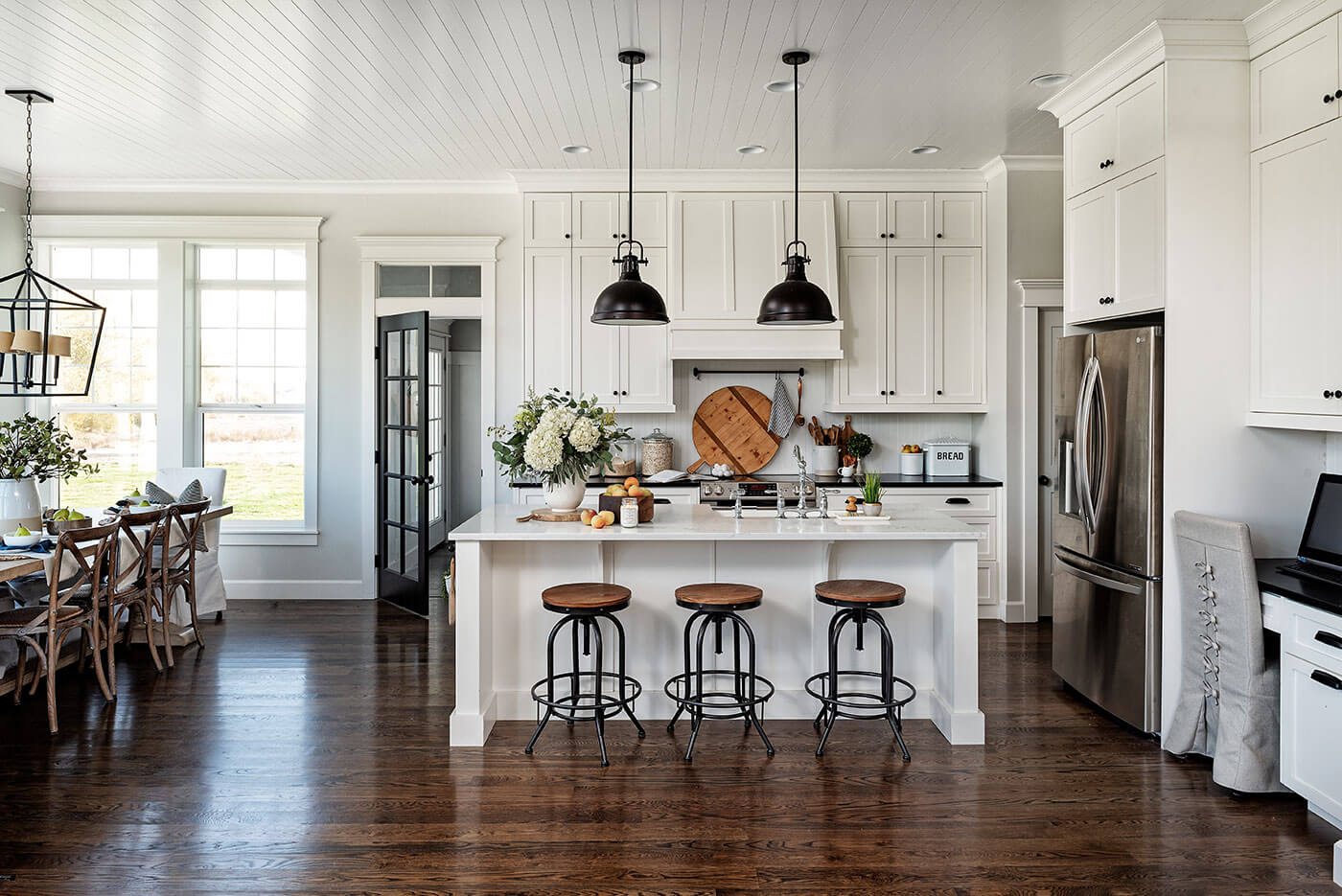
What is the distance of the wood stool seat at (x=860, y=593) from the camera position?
3439 mm

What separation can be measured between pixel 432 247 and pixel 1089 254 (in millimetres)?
4214

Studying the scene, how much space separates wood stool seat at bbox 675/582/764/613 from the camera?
11.4ft

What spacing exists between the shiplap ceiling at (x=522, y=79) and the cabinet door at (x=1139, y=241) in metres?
0.61

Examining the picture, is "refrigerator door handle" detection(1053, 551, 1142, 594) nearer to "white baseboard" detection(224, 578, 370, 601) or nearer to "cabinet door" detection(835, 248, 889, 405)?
"cabinet door" detection(835, 248, 889, 405)

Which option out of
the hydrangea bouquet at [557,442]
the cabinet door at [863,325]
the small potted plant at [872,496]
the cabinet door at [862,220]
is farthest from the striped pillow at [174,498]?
the cabinet door at [862,220]

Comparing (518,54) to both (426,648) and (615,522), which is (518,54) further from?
(426,648)

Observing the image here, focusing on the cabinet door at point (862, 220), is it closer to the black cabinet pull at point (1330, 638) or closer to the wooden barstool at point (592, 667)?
the wooden barstool at point (592, 667)

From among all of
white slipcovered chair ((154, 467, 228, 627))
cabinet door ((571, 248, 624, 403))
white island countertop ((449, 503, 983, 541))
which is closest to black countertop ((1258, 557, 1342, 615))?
white island countertop ((449, 503, 983, 541))

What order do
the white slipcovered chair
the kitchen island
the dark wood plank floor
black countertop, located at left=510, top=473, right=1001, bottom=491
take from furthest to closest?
black countertop, located at left=510, top=473, right=1001, bottom=491, the white slipcovered chair, the kitchen island, the dark wood plank floor

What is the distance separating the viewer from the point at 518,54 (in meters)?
3.89

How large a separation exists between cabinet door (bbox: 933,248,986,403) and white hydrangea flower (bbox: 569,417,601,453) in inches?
118

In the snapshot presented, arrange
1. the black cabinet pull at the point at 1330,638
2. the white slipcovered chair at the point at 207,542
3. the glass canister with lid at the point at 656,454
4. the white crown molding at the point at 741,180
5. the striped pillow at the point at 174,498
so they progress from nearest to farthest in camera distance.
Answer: the black cabinet pull at the point at 1330,638 → the striped pillow at the point at 174,498 → the white slipcovered chair at the point at 207,542 → the white crown molding at the point at 741,180 → the glass canister with lid at the point at 656,454

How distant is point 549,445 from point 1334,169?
3.09 m

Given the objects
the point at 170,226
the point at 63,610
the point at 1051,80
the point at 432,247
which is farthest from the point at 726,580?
the point at 170,226
